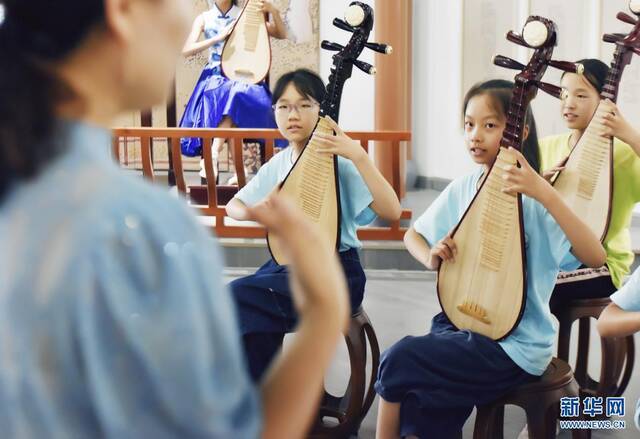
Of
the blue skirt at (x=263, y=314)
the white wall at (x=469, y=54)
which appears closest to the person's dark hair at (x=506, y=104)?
the blue skirt at (x=263, y=314)

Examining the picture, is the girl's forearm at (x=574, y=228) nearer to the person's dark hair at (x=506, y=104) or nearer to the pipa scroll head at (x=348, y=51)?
the person's dark hair at (x=506, y=104)

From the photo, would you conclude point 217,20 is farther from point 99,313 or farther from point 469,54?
point 99,313

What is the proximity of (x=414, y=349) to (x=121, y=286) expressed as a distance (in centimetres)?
153

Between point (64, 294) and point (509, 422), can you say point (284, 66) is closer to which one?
point (509, 422)

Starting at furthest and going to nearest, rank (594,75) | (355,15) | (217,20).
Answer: (217,20) < (594,75) < (355,15)

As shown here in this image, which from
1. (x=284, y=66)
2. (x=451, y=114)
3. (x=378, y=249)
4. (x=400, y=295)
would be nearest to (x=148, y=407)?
(x=400, y=295)

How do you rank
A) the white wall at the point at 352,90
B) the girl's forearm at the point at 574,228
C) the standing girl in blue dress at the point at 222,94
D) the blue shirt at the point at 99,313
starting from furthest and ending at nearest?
the white wall at the point at 352,90 < the standing girl in blue dress at the point at 222,94 < the girl's forearm at the point at 574,228 < the blue shirt at the point at 99,313

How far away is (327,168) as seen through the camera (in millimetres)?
2488

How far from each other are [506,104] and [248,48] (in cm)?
284

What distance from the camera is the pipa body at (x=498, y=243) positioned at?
2.07 meters

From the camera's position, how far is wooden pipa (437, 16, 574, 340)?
207 centimetres

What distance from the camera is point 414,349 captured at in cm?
210

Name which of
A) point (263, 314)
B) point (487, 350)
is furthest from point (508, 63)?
point (263, 314)

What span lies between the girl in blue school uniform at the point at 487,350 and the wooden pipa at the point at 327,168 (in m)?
0.37
